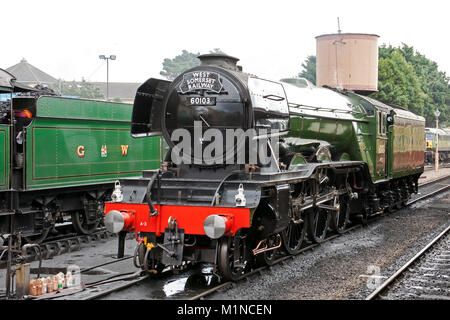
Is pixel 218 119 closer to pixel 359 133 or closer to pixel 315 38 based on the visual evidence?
pixel 359 133

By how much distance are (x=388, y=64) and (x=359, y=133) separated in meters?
26.9

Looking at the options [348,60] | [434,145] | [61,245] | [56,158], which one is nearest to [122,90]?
[434,145]

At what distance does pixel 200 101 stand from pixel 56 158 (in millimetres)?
4181

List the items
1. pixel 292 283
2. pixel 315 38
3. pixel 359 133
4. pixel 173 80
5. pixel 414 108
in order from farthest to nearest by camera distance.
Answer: pixel 414 108, pixel 315 38, pixel 359 133, pixel 173 80, pixel 292 283

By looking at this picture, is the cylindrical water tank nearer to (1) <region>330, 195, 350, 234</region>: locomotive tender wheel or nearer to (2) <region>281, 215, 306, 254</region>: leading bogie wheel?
(1) <region>330, 195, 350, 234</region>: locomotive tender wheel

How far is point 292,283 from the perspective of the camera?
7.14 meters

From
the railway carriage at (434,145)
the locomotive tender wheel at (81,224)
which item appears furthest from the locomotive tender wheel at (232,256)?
the railway carriage at (434,145)

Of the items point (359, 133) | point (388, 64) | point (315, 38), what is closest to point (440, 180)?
point (315, 38)

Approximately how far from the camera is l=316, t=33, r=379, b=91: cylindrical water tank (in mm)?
24422

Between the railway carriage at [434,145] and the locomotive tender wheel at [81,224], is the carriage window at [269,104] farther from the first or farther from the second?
the railway carriage at [434,145]

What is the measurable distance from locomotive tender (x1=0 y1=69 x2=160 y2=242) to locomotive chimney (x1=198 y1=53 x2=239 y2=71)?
3.75m

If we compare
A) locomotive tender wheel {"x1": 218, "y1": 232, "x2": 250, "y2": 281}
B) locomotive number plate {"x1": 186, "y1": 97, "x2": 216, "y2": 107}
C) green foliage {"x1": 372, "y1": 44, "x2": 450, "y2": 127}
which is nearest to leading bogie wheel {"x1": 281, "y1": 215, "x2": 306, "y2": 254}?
locomotive tender wheel {"x1": 218, "y1": 232, "x2": 250, "y2": 281}

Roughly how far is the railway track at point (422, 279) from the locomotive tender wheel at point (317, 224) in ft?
5.90

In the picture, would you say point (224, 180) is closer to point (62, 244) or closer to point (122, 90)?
point (62, 244)
